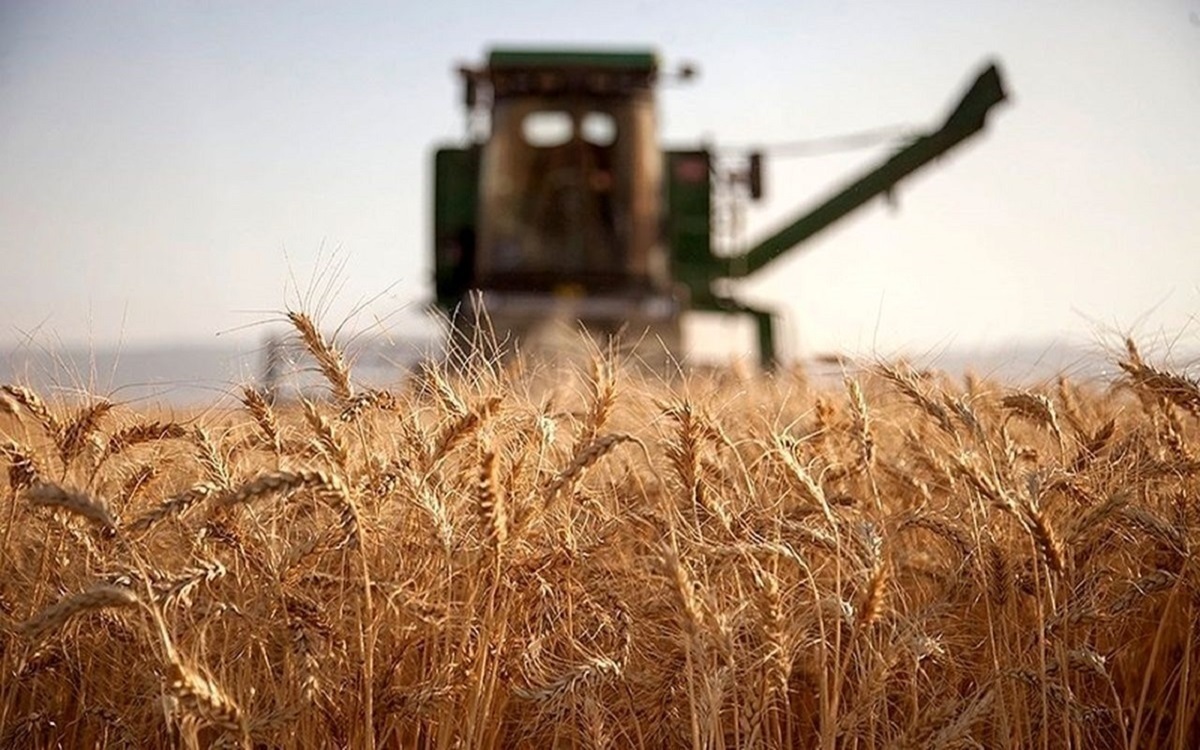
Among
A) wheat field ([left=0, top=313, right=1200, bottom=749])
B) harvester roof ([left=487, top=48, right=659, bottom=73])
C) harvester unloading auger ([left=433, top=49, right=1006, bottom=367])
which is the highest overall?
harvester roof ([left=487, top=48, right=659, bottom=73])

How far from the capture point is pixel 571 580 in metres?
2.13

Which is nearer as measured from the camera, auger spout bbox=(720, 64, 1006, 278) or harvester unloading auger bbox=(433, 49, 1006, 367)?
harvester unloading auger bbox=(433, 49, 1006, 367)

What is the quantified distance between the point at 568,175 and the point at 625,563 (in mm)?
7352

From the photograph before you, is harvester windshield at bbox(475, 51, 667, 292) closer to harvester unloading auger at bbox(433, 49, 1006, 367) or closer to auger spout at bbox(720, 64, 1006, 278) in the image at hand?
harvester unloading auger at bbox(433, 49, 1006, 367)

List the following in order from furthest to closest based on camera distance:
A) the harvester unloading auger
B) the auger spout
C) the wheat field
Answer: the auger spout, the harvester unloading auger, the wheat field

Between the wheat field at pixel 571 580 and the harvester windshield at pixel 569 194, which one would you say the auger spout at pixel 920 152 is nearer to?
the harvester windshield at pixel 569 194

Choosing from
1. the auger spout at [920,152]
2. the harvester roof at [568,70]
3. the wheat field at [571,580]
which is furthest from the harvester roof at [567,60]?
the wheat field at [571,580]

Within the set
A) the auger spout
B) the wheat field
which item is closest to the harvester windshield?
the auger spout

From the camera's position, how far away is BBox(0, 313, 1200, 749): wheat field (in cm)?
183

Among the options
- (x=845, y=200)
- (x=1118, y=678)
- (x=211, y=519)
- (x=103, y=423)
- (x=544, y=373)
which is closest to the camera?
(x=211, y=519)

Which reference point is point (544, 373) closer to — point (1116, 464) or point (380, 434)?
point (380, 434)

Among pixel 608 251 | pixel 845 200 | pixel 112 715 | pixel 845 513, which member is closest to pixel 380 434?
pixel 112 715

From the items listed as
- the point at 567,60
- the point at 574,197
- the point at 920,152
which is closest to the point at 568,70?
the point at 567,60

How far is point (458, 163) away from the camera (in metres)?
10.5
